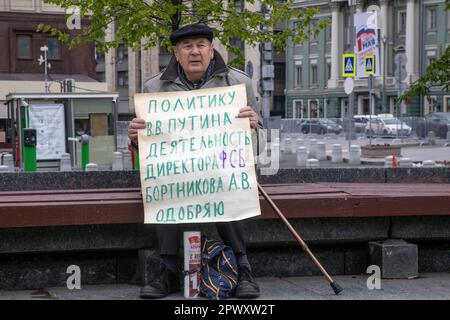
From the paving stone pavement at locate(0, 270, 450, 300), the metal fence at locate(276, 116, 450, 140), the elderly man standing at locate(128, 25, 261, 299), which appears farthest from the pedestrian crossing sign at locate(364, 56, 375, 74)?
the elderly man standing at locate(128, 25, 261, 299)

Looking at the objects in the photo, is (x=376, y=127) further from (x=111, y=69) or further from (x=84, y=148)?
(x=111, y=69)

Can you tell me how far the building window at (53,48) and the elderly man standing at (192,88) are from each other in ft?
129

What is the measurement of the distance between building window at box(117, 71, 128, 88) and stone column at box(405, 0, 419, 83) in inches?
1063

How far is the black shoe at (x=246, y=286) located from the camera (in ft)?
18.9

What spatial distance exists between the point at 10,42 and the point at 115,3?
29.2m

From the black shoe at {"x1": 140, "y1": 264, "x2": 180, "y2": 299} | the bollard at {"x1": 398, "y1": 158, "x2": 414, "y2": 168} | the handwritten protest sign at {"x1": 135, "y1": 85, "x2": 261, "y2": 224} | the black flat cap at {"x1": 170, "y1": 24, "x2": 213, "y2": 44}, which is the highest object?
the black flat cap at {"x1": 170, "y1": 24, "x2": 213, "y2": 44}

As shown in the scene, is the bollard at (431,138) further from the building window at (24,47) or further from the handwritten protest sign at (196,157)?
the handwritten protest sign at (196,157)

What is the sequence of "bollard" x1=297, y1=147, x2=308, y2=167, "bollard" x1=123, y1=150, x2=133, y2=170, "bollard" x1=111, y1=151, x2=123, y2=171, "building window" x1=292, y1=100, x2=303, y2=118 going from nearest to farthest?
"bollard" x1=111, y1=151, x2=123, y2=171 → "bollard" x1=123, y1=150, x2=133, y2=170 → "bollard" x1=297, y1=147, x2=308, y2=167 → "building window" x1=292, y1=100, x2=303, y2=118

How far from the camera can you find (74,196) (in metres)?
6.44

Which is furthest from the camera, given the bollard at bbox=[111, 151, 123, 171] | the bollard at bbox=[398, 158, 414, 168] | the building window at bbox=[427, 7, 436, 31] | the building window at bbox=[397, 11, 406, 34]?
the building window at bbox=[397, 11, 406, 34]

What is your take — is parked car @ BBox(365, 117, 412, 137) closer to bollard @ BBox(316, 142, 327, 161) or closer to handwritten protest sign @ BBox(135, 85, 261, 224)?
bollard @ BBox(316, 142, 327, 161)

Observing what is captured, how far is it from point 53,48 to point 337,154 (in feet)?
64.3

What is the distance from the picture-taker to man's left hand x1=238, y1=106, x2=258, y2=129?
232 inches
